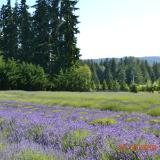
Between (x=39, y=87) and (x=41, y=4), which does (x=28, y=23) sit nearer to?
(x=41, y=4)

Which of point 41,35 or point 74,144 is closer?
point 74,144

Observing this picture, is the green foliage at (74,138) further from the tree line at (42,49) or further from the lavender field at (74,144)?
the tree line at (42,49)

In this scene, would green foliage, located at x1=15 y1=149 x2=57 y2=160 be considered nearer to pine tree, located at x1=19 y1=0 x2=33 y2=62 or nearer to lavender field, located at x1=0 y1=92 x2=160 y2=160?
lavender field, located at x1=0 y1=92 x2=160 y2=160

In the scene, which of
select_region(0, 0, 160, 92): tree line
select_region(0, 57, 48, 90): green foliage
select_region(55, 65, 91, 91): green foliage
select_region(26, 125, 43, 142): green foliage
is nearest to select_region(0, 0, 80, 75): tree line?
select_region(0, 0, 160, 92): tree line

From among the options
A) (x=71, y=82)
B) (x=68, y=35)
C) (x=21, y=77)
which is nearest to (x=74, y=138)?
(x=21, y=77)

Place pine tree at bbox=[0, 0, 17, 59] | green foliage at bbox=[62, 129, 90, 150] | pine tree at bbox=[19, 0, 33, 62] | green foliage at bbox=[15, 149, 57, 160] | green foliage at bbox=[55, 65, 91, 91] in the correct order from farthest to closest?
pine tree at bbox=[0, 0, 17, 59] → pine tree at bbox=[19, 0, 33, 62] → green foliage at bbox=[55, 65, 91, 91] → green foliage at bbox=[62, 129, 90, 150] → green foliage at bbox=[15, 149, 57, 160]

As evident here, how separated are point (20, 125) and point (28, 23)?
77620 mm

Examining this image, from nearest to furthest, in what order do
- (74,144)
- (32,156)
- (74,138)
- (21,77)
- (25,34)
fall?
(32,156)
(74,144)
(74,138)
(21,77)
(25,34)

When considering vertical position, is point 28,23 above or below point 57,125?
above

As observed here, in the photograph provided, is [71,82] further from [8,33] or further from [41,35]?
[8,33]

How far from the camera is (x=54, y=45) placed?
77.4 m

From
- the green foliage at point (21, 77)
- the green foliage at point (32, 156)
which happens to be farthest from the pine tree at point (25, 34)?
the green foliage at point (32, 156)

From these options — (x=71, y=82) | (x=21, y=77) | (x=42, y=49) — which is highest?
(x=42, y=49)

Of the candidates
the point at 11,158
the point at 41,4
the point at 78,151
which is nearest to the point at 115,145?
the point at 78,151
